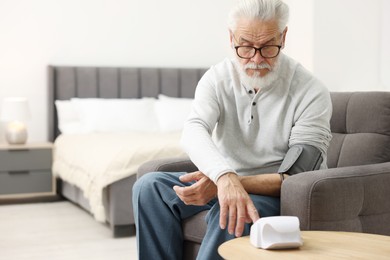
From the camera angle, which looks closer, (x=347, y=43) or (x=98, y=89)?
(x=347, y=43)

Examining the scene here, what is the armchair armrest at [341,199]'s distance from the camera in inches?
83.5

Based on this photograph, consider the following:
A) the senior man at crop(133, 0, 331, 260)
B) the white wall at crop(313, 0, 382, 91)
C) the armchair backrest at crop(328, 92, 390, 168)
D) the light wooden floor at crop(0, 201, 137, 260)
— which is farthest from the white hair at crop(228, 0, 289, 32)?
the white wall at crop(313, 0, 382, 91)

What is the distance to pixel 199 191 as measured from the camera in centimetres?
218

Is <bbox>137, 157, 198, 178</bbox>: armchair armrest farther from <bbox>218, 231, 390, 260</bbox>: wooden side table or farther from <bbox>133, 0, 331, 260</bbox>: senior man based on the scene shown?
<bbox>218, 231, 390, 260</bbox>: wooden side table

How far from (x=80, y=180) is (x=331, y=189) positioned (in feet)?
8.89

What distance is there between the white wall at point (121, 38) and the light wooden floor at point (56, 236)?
1.05 meters

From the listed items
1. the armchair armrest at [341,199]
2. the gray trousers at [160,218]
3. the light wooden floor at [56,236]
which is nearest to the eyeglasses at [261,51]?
the armchair armrest at [341,199]

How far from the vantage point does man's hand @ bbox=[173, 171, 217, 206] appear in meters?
2.18

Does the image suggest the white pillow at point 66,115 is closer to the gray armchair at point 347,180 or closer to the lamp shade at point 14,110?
the lamp shade at point 14,110

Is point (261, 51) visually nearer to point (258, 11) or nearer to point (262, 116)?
point (258, 11)

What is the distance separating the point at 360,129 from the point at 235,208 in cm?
114

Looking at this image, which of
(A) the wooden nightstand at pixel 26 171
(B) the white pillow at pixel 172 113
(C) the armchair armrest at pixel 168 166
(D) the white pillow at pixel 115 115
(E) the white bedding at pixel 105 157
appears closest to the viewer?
(C) the armchair armrest at pixel 168 166

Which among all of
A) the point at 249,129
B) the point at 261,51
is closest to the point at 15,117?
the point at 249,129

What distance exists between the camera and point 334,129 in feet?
9.82
